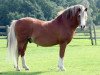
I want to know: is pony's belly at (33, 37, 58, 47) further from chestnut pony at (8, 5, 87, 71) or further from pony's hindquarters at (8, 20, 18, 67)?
pony's hindquarters at (8, 20, 18, 67)

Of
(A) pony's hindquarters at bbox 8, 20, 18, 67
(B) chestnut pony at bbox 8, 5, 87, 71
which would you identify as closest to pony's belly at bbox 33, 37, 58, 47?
(B) chestnut pony at bbox 8, 5, 87, 71

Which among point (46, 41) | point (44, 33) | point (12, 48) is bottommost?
point (12, 48)

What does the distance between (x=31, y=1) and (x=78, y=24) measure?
60967 millimetres

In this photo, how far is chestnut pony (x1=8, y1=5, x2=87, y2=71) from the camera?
1079 centimetres

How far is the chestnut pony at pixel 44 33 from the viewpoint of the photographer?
1079cm

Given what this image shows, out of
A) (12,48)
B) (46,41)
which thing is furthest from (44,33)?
(12,48)

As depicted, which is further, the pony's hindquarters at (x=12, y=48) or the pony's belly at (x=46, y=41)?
the pony's belly at (x=46, y=41)

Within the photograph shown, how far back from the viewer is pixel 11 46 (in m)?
10.8

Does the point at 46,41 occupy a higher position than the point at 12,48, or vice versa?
the point at 46,41

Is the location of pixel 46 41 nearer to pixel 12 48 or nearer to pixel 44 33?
pixel 44 33

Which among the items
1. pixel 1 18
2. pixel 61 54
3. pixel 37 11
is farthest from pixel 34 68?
pixel 37 11

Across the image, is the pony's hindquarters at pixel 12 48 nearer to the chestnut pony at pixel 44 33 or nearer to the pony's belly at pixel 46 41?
the chestnut pony at pixel 44 33

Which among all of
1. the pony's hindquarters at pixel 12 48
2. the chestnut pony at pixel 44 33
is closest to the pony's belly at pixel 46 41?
the chestnut pony at pixel 44 33

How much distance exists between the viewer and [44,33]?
11.0 metres
